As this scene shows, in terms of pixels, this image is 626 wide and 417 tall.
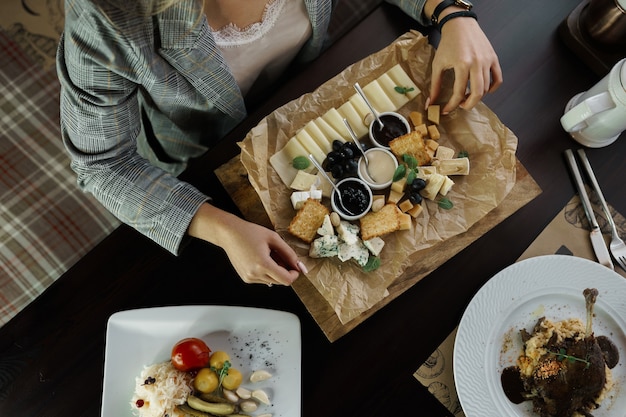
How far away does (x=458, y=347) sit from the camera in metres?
1.54

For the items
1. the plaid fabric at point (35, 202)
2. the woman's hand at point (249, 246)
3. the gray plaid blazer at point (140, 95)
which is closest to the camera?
the gray plaid blazer at point (140, 95)

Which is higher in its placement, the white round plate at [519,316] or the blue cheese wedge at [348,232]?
the blue cheese wedge at [348,232]

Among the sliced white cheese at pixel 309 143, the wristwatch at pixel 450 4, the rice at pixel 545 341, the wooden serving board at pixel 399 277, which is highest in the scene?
the wristwatch at pixel 450 4

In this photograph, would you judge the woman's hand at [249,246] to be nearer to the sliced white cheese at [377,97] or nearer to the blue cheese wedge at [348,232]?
the blue cheese wedge at [348,232]

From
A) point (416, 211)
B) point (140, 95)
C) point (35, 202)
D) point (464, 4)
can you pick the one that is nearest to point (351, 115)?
point (416, 211)

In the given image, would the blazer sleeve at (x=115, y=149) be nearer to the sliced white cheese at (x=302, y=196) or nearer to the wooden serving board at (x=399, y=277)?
the wooden serving board at (x=399, y=277)

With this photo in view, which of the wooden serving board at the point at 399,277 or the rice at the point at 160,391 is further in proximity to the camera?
the wooden serving board at the point at 399,277

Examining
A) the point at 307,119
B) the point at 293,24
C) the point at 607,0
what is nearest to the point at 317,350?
the point at 307,119

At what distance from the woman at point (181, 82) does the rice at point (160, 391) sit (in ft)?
1.13

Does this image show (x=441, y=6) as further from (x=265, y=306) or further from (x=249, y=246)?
(x=265, y=306)

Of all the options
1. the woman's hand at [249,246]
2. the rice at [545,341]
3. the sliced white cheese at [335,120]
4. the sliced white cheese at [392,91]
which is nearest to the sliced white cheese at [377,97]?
the sliced white cheese at [392,91]

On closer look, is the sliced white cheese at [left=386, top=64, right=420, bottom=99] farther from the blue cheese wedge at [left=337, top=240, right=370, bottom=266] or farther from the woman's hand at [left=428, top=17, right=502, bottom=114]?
the blue cheese wedge at [left=337, top=240, right=370, bottom=266]

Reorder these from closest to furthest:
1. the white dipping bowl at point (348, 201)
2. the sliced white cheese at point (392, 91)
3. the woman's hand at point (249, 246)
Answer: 1. the woman's hand at point (249, 246)
2. the white dipping bowl at point (348, 201)
3. the sliced white cheese at point (392, 91)

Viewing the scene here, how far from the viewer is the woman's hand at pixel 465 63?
1.60 meters
